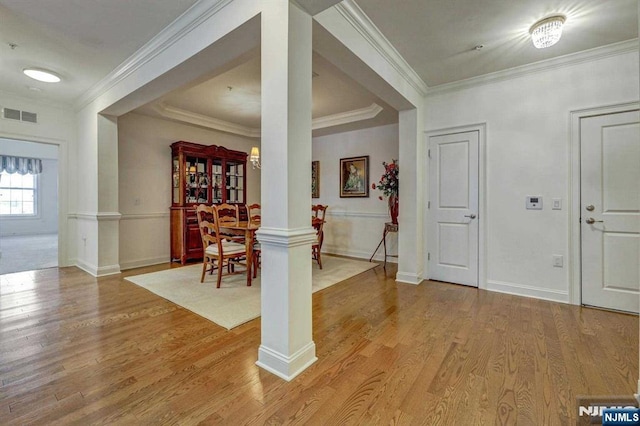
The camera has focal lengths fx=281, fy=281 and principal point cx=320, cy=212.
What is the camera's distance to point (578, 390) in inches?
60.6

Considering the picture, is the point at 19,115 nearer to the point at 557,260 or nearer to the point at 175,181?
the point at 175,181

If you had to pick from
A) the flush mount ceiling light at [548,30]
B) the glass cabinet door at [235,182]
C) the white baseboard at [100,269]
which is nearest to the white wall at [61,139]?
the white baseboard at [100,269]

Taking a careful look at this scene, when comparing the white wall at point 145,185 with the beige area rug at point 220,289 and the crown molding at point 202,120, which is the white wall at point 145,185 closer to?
the crown molding at point 202,120

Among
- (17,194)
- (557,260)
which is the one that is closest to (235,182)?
(557,260)

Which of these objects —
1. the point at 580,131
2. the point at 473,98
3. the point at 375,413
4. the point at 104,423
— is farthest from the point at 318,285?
the point at 580,131

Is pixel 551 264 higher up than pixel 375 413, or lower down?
higher up

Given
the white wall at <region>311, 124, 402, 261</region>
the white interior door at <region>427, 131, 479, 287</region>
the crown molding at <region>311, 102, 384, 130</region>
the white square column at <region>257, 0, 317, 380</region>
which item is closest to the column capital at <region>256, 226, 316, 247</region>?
the white square column at <region>257, 0, 317, 380</region>

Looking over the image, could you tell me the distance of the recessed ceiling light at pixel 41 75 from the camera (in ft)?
10.3

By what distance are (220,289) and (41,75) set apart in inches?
127

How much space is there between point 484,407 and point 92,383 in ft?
7.00

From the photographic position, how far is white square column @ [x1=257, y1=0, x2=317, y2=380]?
5.44 feet

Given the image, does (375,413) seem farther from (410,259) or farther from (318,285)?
(410,259)

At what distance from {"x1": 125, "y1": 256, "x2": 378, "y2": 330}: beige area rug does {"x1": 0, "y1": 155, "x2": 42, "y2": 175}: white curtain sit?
316 inches

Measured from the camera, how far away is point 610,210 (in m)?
2.69
